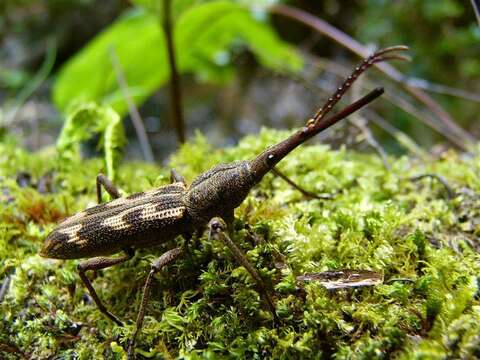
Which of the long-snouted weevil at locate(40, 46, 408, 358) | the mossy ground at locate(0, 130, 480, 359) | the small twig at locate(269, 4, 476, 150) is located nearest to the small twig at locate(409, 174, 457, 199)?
the mossy ground at locate(0, 130, 480, 359)

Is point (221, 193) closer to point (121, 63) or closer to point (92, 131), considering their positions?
point (92, 131)

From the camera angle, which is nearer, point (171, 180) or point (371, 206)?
point (371, 206)

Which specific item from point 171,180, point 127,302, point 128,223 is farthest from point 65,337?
point 171,180

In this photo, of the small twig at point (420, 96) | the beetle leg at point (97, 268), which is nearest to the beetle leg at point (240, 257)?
the beetle leg at point (97, 268)

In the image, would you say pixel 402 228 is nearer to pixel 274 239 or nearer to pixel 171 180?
pixel 274 239

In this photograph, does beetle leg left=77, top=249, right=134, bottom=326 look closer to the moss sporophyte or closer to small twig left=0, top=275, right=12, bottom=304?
the moss sporophyte

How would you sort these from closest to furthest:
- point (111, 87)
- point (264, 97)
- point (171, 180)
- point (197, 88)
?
point (171, 180), point (111, 87), point (264, 97), point (197, 88)
